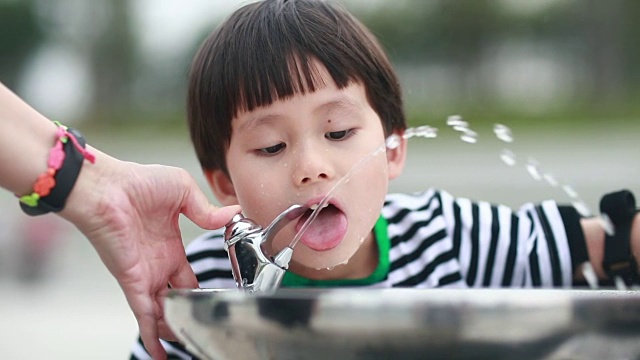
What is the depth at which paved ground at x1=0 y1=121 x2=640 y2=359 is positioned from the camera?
331 centimetres

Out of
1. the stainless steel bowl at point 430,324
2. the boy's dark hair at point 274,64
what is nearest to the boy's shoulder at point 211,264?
the boy's dark hair at point 274,64

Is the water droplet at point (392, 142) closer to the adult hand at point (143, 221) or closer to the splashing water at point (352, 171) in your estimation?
the splashing water at point (352, 171)

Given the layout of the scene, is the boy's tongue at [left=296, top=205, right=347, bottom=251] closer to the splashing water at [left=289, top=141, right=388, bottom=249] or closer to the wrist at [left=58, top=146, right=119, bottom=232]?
the splashing water at [left=289, top=141, right=388, bottom=249]

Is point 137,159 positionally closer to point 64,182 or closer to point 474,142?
point 474,142

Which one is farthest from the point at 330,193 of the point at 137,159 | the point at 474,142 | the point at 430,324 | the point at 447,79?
the point at 447,79

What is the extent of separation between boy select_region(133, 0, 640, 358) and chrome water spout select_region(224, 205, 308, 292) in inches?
5.4

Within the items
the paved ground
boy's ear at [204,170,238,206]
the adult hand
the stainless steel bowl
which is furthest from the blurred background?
the stainless steel bowl

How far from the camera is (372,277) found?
1.19 metres

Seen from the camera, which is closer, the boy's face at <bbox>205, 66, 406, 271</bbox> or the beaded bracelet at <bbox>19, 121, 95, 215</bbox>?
the beaded bracelet at <bbox>19, 121, 95, 215</bbox>

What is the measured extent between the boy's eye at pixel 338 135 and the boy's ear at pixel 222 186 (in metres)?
0.21

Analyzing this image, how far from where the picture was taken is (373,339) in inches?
22.5

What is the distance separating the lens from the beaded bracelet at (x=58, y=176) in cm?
74

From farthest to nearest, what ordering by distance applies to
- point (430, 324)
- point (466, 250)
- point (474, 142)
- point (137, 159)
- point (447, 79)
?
1. point (447, 79)
2. point (137, 159)
3. point (466, 250)
4. point (474, 142)
5. point (430, 324)

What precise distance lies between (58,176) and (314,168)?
30 cm
